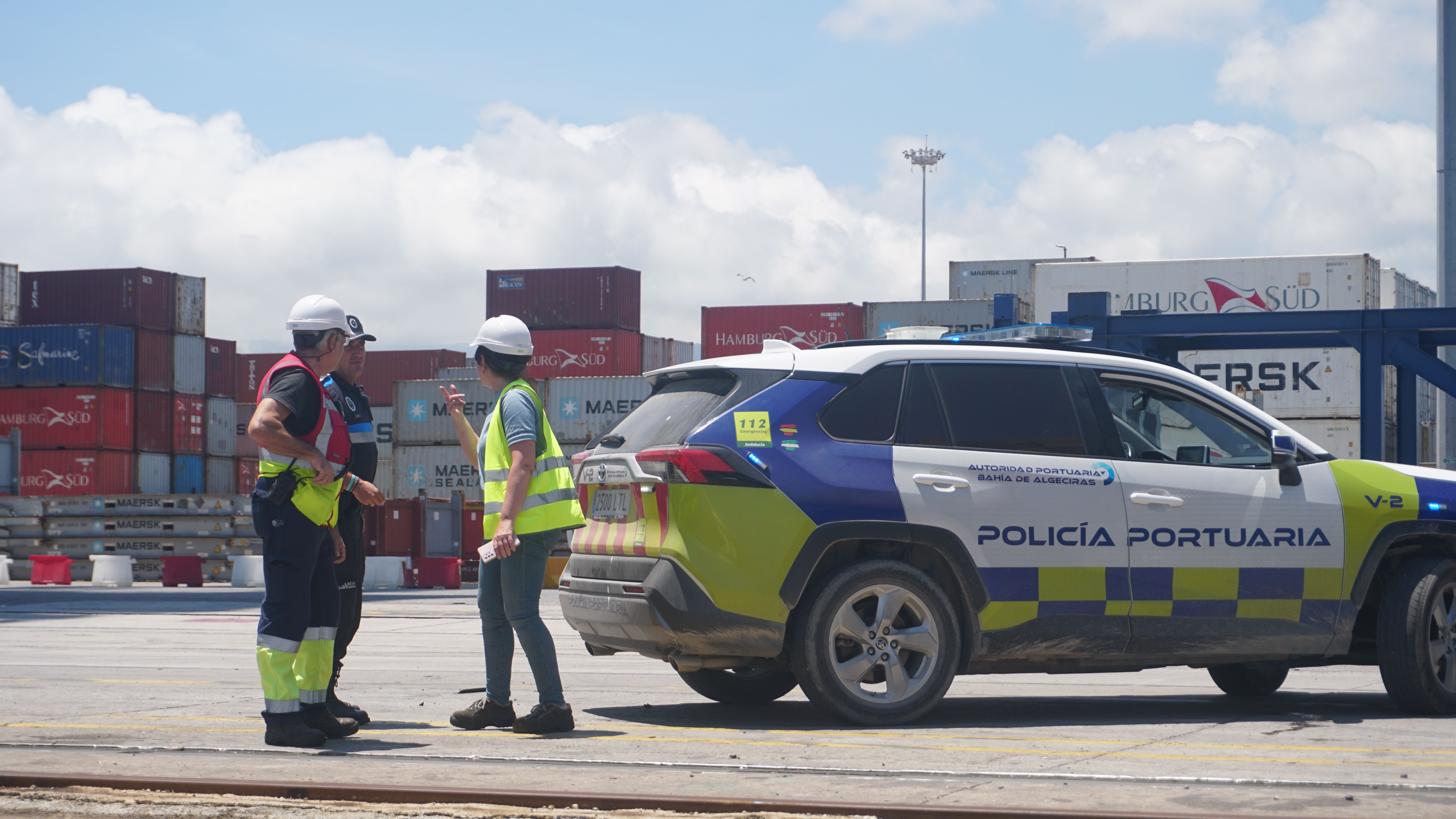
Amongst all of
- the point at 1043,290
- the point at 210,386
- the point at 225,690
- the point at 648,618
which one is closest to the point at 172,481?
the point at 210,386

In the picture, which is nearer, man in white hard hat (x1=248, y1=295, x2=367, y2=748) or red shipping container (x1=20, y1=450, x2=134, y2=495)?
man in white hard hat (x1=248, y1=295, x2=367, y2=748)

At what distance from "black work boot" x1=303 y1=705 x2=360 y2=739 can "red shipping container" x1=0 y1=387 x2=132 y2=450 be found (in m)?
40.9

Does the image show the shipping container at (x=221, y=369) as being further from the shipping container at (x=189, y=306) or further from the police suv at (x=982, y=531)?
the police suv at (x=982, y=531)

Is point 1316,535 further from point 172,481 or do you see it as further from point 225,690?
point 172,481

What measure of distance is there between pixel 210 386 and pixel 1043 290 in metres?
29.9

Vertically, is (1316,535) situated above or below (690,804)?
above

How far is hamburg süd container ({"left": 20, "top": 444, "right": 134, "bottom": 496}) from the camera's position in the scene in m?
43.9

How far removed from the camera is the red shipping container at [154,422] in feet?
149

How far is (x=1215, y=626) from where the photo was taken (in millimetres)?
6996

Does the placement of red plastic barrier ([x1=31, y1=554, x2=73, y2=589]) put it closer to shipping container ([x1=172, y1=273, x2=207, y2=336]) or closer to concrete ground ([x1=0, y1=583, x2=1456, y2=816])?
shipping container ([x1=172, y1=273, x2=207, y2=336])

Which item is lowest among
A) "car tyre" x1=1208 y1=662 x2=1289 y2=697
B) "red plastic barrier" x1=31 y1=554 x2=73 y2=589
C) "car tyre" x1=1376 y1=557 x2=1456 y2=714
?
"red plastic barrier" x1=31 y1=554 x2=73 y2=589

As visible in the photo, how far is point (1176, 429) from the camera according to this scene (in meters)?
7.29

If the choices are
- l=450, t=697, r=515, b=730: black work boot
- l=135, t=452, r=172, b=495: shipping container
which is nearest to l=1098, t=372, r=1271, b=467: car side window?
l=450, t=697, r=515, b=730: black work boot

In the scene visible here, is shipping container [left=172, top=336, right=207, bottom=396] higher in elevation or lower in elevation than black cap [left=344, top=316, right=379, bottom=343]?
higher
